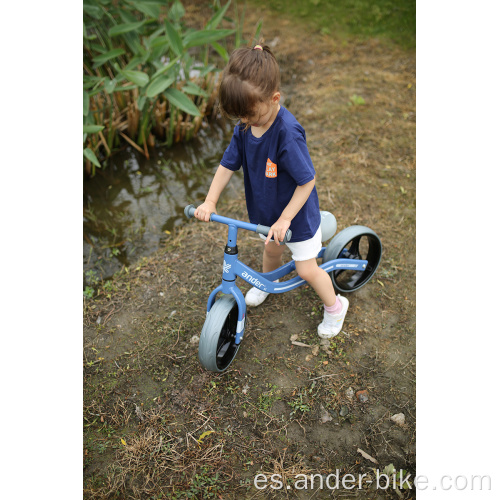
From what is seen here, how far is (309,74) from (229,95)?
11.5 ft

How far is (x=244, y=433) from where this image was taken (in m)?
1.98

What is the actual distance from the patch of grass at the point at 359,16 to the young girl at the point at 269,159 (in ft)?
13.1

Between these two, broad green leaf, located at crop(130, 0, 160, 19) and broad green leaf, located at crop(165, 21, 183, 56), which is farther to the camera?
broad green leaf, located at crop(130, 0, 160, 19)

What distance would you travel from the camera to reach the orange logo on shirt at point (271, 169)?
1798mm

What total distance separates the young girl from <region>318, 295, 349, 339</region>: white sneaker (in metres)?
0.15

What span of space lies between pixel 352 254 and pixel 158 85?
1853 mm

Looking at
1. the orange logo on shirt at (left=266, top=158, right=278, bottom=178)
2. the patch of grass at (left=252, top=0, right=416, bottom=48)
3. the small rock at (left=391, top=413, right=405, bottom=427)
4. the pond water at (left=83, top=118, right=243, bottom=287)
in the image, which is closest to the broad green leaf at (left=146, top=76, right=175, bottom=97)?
the pond water at (left=83, top=118, right=243, bottom=287)

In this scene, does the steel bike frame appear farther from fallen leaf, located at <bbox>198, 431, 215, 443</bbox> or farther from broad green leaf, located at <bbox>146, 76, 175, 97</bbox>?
broad green leaf, located at <bbox>146, 76, 175, 97</bbox>

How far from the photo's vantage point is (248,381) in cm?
217

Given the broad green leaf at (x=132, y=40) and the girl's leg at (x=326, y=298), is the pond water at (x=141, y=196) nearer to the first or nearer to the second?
the broad green leaf at (x=132, y=40)

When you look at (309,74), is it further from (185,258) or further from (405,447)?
(405,447)

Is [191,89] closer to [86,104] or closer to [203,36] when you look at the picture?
[203,36]

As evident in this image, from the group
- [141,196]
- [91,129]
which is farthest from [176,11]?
[141,196]

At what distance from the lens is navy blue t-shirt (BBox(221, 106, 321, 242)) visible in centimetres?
175
